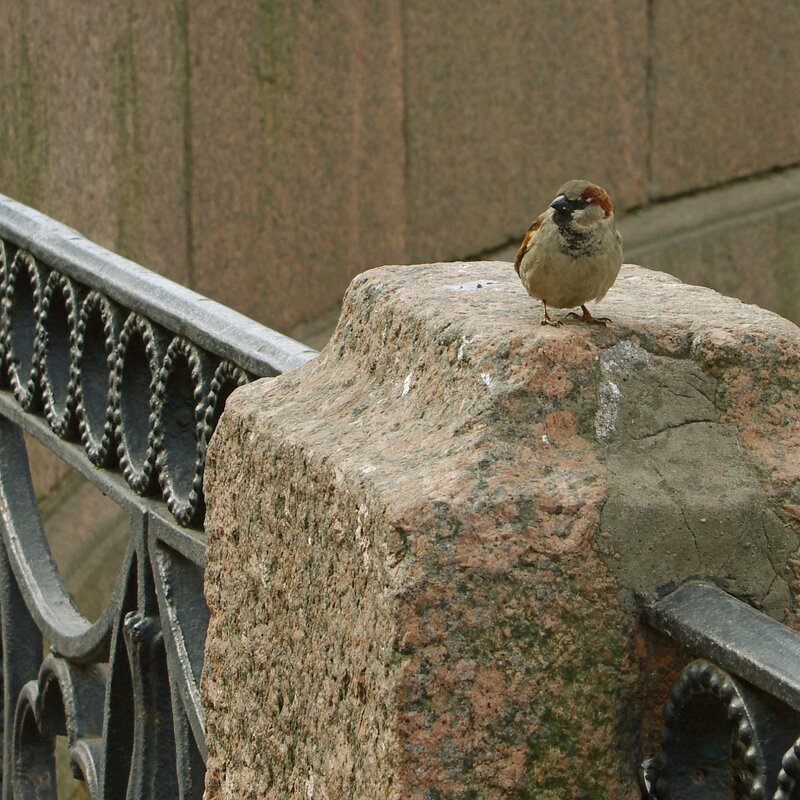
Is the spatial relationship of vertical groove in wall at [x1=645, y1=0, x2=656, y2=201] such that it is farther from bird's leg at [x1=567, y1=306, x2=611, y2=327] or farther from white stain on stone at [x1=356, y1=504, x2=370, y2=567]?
white stain on stone at [x1=356, y1=504, x2=370, y2=567]

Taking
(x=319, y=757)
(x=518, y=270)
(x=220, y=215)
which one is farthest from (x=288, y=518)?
(x=220, y=215)

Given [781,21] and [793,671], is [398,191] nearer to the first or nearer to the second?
[781,21]

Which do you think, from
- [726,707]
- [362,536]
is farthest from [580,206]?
[726,707]

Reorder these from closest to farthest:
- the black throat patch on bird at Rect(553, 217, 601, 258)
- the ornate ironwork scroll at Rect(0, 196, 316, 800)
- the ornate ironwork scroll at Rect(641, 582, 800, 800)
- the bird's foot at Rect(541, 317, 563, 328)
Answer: the ornate ironwork scroll at Rect(641, 582, 800, 800) < the bird's foot at Rect(541, 317, 563, 328) < the black throat patch on bird at Rect(553, 217, 601, 258) < the ornate ironwork scroll at Rect(0, 196, 316, 800)

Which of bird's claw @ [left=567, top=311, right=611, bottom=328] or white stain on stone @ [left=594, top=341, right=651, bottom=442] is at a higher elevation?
bird's claw @ [left=567, top=311, right=611, bottom=328]

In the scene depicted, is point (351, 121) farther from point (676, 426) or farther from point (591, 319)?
point (676, 426)

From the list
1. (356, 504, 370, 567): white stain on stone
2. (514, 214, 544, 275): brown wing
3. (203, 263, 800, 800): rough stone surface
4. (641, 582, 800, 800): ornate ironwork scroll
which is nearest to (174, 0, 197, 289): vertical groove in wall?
(514, 214, 544, 275): brown wing

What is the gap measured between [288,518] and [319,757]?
0.21 metres

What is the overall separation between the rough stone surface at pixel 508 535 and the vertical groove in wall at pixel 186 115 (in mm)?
2311

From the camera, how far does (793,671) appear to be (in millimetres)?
1028

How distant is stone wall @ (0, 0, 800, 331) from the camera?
3.58 metres

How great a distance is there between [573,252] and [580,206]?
0.10 meters

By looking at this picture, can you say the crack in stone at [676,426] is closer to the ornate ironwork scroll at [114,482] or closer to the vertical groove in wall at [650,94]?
the ornate ironwork scroll at [114,482]

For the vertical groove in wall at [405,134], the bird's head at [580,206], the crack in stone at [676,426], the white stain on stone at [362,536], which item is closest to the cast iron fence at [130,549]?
the crack in stone at [676,426]
